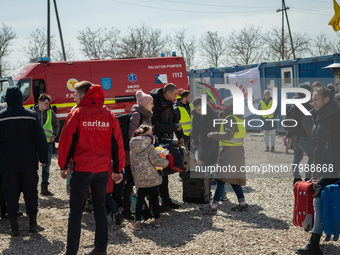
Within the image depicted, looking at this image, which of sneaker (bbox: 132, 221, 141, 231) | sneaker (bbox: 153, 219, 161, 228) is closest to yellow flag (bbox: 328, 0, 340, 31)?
sneaker (bbox: 153, 219, 161, 228)

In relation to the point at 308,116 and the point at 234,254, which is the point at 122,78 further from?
the point at 234,254

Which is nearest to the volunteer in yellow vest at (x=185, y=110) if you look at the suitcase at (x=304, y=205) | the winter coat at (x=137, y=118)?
the winter coat at (x=137, y=118)

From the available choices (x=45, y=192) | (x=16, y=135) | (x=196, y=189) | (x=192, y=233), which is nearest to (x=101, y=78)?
(x=45, y=192)

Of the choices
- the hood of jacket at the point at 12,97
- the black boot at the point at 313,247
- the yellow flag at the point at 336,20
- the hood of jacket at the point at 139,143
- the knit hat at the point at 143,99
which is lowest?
the black boot at the point at 313,247

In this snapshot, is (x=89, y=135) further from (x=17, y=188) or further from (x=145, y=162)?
(x=17, y=188)

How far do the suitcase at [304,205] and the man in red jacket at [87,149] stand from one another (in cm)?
203

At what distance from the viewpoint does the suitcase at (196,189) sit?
247 inches

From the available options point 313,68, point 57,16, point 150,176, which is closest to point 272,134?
point 313,68

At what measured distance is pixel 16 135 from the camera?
15.8ft

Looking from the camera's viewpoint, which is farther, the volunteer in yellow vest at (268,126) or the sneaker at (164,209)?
the volunteer in yellow vest at (268,126)

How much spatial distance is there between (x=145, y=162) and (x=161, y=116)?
3.65 feet

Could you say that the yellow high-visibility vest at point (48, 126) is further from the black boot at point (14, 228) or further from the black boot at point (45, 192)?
the black boot at point (14, 228)

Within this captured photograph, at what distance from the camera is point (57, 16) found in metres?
25.4

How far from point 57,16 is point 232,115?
22413 mm
